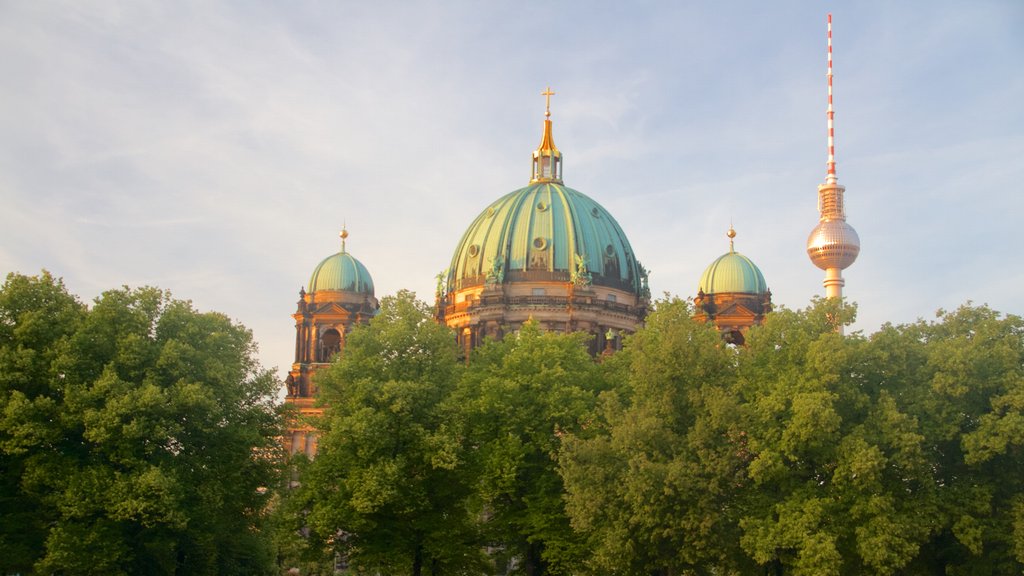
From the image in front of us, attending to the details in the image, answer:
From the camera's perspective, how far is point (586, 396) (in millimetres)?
54688

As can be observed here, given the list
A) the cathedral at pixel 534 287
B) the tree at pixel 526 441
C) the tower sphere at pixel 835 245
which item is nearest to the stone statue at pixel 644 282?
the cathedral at pixel 534 287

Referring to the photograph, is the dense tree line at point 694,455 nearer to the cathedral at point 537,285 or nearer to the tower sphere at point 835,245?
the cathedral at point 537,285

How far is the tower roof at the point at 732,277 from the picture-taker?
335 feet

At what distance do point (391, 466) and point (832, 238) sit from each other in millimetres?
78442

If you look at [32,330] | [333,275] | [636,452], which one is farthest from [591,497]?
[333,275]

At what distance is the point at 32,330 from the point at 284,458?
12.5 m

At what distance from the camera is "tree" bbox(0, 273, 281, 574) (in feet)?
150

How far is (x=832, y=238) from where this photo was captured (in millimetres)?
117938

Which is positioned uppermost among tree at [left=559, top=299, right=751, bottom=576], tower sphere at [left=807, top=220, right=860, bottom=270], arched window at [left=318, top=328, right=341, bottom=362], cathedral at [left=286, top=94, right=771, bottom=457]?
tower sphere at [left=807, top=220, right=860, bottom=270]

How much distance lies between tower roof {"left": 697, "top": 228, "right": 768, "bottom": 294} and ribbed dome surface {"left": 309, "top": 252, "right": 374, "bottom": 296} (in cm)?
2981

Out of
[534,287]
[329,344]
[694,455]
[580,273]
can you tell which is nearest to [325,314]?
[329,344]

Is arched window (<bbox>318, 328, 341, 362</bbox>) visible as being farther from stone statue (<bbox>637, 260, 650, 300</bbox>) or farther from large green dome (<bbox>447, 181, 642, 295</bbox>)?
stone statue (<bbox>637, 260, 650, 300</bbox>)

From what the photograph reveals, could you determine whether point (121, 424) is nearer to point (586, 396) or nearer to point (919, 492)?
point (586, 396)

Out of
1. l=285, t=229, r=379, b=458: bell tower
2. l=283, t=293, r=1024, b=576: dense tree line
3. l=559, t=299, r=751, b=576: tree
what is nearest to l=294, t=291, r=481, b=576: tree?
l=283, t=293, r=1024, b=576: dense tree line
